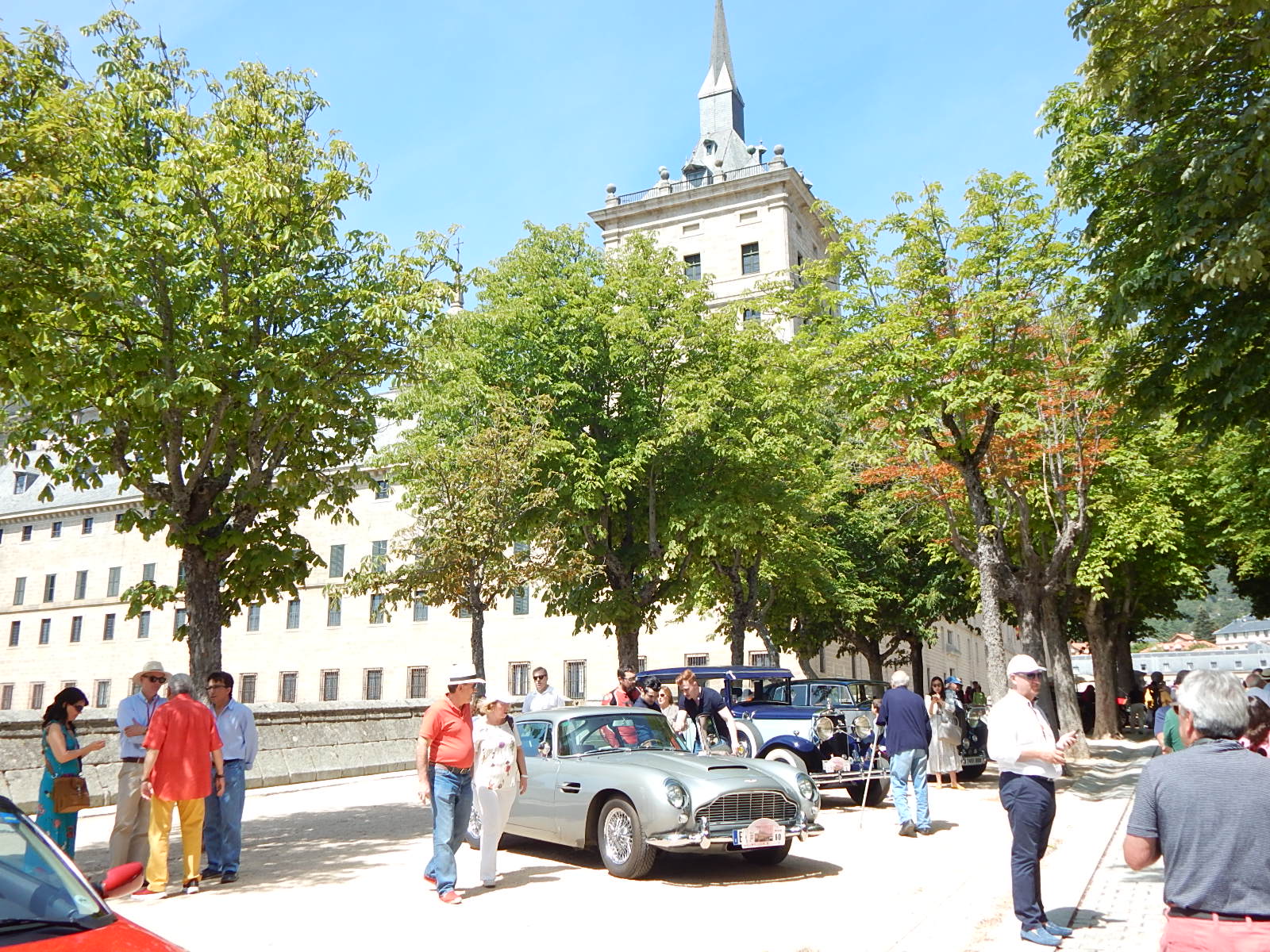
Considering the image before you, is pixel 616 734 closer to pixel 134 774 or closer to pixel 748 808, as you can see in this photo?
pixel 748 808

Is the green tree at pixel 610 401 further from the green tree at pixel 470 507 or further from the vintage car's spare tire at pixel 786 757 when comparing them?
the vintage car's spare tire at pixel 786 757

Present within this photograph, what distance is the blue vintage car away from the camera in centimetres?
1556

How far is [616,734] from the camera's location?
11.3m

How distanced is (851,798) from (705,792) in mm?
8296

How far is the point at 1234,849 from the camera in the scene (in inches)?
141

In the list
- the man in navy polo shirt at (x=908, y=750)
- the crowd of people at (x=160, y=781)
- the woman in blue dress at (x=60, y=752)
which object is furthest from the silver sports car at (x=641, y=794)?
the woman in blue dress at (x=60, y=752)

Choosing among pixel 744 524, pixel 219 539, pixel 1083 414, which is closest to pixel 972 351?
pixel 1083 414

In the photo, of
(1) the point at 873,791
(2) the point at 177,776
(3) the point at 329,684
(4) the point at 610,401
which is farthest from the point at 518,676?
(2) the point at 177,776

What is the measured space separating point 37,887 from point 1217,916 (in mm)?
4335

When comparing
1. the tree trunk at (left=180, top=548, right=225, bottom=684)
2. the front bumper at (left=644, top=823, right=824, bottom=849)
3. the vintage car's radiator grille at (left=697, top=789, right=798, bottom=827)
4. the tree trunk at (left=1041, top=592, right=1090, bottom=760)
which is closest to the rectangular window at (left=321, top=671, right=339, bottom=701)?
the tree trunk at (left=1041, top=592, right=1090, bottom=760)

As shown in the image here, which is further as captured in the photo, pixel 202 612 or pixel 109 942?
pixel 202 612

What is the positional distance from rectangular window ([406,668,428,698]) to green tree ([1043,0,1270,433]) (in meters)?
45.8

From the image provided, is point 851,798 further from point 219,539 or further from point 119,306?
point 119,306

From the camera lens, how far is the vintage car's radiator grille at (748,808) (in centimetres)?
966
